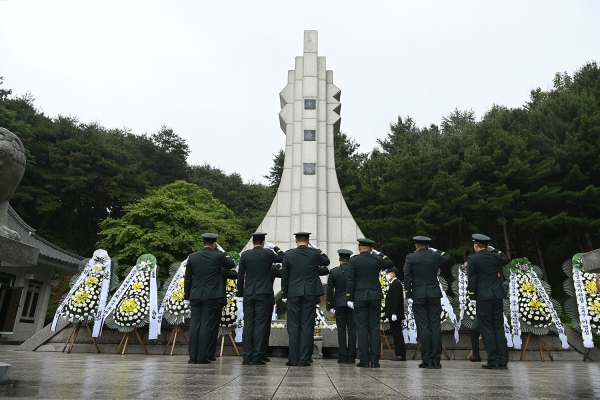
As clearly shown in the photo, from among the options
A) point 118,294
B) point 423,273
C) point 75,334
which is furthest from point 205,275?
point 75,334

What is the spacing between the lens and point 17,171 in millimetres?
3855

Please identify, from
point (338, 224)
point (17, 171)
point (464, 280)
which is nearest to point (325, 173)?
point (338, 224)

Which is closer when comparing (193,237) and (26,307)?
(26,307)

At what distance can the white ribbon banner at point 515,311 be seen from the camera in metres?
8.44

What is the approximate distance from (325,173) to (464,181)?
6900 mm

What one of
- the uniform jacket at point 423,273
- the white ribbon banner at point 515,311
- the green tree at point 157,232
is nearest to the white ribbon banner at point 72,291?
the uniform jacket at point 423,273

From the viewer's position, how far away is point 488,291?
20.9 feet

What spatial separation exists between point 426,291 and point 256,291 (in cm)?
232

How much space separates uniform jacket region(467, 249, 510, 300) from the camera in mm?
6383

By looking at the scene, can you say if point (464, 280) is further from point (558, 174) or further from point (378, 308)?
point (558, 174)

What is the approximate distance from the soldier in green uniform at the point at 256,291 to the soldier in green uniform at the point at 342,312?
1.28 meters

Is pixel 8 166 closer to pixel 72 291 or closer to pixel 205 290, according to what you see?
pixel 205 290

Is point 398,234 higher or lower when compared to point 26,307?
higher

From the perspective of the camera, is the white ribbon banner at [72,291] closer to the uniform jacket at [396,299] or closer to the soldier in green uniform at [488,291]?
the uniform jacket at [396,299]
